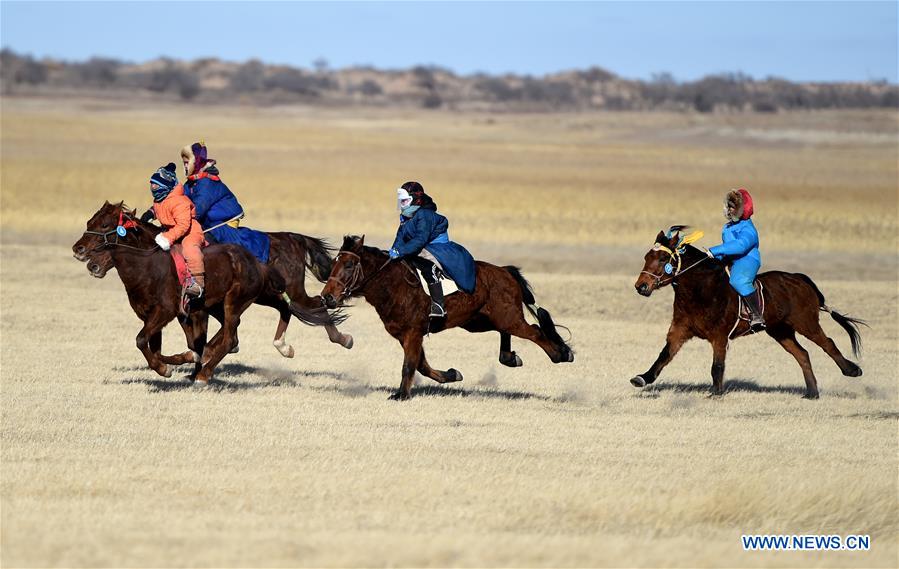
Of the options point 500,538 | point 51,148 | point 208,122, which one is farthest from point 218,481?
point 208,122

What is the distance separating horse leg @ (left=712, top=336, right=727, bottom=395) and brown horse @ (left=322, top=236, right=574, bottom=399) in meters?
1.48

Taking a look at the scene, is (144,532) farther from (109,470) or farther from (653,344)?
(653,344)

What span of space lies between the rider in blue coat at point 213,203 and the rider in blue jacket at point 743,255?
4693 millimetres

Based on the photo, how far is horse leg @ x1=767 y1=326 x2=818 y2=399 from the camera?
14.4 metres

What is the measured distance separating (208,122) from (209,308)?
225ft

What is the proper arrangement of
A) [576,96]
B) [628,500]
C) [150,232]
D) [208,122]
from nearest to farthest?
[628,500]
[150,232]
[208,122]
[576,96]

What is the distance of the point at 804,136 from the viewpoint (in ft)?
225

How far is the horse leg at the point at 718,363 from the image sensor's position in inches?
550

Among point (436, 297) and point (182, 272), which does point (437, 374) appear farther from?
point (182, 272)

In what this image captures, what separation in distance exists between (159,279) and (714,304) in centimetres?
539

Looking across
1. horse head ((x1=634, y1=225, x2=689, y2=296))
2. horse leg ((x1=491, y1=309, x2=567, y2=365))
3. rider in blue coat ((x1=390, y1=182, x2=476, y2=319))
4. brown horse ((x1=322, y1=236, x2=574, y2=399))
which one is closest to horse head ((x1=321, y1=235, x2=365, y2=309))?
brown horse ((x1=322, y1=236, x2=574, y2=399))

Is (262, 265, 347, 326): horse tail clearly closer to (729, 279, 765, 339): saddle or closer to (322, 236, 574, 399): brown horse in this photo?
(322, 236, 574, 399): brown horse

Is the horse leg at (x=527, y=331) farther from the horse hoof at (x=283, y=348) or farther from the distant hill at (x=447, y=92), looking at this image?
the distant hill at (x=447, y=92)

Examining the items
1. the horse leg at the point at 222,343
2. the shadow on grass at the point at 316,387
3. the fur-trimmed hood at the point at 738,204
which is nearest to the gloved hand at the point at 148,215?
the horse leg at the point at 222,343
